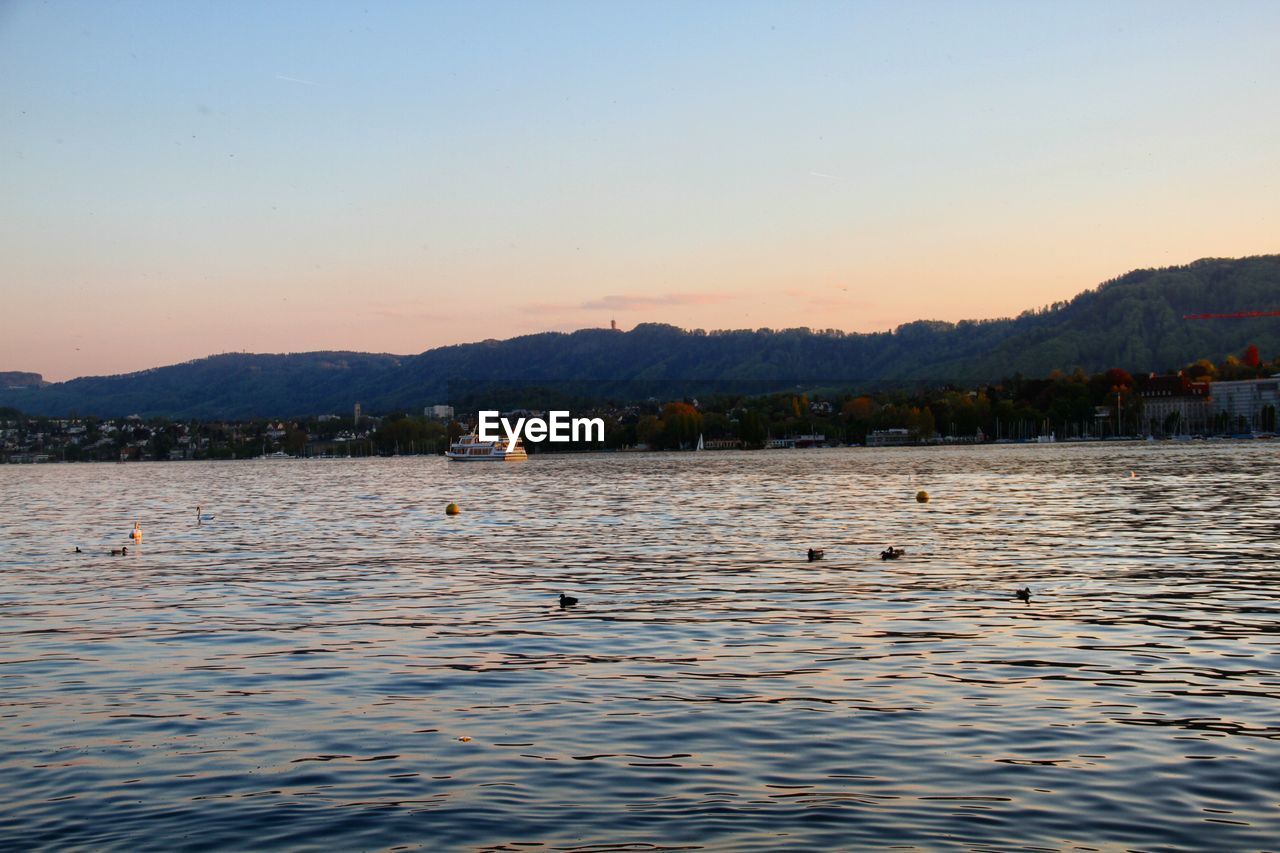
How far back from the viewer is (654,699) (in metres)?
22.8

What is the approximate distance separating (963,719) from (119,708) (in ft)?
47.9

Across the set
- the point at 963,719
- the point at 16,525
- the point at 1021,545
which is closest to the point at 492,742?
the point at 963,719

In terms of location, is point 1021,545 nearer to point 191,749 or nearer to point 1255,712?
point 1255,712

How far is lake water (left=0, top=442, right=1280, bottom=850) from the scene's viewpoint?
15.7 metres

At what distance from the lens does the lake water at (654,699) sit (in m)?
15.7

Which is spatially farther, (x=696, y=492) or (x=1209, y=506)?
(x=696, y=492)

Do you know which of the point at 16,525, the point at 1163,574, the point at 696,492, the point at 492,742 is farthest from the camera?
the point at 696,492

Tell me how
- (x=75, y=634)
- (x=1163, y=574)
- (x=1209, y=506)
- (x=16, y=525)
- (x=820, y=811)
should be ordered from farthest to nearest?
1. (x=16, y=525)
2. (x=1209, y=506)
3. (x=1163, y=574)
4. (x=75, y=634)
5. (x=820, y=811)

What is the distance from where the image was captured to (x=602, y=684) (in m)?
24.3

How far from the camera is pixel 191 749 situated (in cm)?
1980

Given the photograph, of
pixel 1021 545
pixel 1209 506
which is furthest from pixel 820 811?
pixel 1209 506

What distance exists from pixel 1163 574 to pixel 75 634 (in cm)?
3161

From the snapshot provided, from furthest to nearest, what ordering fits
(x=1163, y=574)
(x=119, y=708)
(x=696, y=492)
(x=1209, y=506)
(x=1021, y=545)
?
(x=696, y=492)
(x=1209, y=506)
(x=1021, y=545)
(x=1163, y=574)
(x=119, y=708)

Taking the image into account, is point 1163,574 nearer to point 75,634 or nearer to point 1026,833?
point 1026,833
